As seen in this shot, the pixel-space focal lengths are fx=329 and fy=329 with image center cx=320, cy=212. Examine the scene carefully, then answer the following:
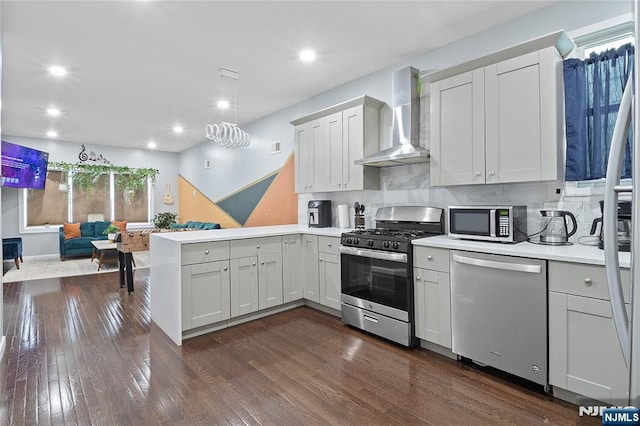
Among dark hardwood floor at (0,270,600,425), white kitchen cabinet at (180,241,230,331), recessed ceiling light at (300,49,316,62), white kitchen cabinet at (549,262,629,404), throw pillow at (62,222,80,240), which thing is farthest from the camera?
throw pillow at (62,222,80,240)

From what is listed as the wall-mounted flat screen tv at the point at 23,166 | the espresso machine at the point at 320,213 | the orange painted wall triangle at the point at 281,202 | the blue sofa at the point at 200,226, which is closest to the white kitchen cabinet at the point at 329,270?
the espresso machine at the point at 320,213

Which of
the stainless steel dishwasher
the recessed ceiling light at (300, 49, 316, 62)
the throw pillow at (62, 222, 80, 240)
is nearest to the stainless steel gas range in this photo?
the stainless steel dishwasher

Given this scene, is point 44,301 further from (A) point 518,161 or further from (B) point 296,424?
(A) point 518,161

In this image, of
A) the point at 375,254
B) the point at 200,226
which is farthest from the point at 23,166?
the point at 375,254

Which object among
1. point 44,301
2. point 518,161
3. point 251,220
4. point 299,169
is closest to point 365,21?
point 518,161

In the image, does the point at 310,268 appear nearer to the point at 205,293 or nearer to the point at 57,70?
the point at 205,293

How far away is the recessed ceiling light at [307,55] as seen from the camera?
343 cm

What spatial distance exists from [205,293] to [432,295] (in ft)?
6.81

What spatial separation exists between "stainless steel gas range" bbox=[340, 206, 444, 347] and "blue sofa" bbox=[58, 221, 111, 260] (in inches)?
279

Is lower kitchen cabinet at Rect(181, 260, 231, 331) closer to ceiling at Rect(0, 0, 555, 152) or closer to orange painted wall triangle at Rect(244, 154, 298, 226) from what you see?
orange painted wall triangle at Rect(244, 154, 298, 226)

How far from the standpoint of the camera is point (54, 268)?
659 centimetres

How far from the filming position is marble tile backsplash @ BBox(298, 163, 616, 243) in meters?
2.45

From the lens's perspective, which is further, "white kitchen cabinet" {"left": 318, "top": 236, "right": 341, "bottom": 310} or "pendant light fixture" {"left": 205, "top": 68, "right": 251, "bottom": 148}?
"pendant light fixture" {"left": 205, "top": 68, "right": 251, "bottom": 148}

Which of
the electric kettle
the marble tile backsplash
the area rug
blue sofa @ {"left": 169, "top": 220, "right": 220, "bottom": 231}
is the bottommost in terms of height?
the area rug
